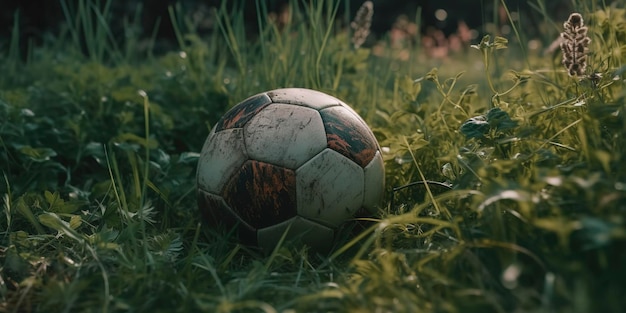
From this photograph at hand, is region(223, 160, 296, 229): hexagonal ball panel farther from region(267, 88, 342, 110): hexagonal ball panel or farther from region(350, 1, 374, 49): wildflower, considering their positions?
region(350, 1, 374, 49): wildflower

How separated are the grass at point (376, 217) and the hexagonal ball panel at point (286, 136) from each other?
0.33 m

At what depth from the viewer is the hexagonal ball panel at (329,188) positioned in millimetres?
2473

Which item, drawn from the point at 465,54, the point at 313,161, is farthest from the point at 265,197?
the point at 465,54

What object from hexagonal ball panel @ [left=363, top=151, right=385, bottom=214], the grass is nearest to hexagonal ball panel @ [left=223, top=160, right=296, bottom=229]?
the grass

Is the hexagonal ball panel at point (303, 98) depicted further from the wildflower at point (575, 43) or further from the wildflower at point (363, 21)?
the wildflower at point (363, 21)

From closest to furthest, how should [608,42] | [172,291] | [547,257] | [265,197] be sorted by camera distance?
[547,257] → [172,291] → [265,197] → [608,42]

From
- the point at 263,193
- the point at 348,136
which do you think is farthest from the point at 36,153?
the point at 348,136

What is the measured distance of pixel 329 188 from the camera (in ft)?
8.16

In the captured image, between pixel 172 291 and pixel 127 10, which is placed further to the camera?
pixel 127 10

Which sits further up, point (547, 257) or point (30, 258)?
point (547, 257)

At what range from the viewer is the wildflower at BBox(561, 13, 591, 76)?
7.82 feet

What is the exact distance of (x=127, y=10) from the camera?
7.28 metres

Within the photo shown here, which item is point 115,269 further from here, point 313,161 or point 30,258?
point 313,161

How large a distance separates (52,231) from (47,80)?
2.56m
